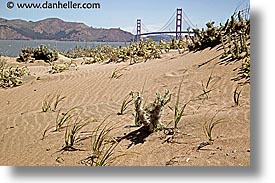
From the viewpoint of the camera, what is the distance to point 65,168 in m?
3.36

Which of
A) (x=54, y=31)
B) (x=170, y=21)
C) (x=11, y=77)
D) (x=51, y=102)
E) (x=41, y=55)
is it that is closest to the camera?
(x=170, y=21)

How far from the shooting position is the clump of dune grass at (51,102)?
4355mm

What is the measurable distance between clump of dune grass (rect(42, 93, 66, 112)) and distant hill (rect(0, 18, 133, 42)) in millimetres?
699

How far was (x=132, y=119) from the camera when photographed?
12.7ft

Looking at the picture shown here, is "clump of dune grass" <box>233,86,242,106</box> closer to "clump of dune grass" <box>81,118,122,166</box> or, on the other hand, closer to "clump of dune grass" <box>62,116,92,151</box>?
"clump of dune grass" <box>81,118,122,166</box>

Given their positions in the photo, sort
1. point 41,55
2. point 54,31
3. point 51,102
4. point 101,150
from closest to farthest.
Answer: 1. point 101,150
2. point 54,31
3. point 51,102
4. point 41,55

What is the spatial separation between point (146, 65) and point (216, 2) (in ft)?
7.30

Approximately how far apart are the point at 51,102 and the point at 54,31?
89 cm

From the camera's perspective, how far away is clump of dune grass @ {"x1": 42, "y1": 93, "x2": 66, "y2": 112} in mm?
4355

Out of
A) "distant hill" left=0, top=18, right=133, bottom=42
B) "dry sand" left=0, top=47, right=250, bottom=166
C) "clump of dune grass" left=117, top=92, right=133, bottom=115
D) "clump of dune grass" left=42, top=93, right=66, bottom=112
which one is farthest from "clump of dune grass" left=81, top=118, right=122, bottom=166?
"distant hill" left=0, top=18, right=133, bottom=42

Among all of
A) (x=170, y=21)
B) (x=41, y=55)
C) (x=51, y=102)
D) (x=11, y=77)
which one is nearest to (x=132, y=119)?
(x=170, y=21)

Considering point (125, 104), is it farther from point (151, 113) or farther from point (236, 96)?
point (236, 96)
